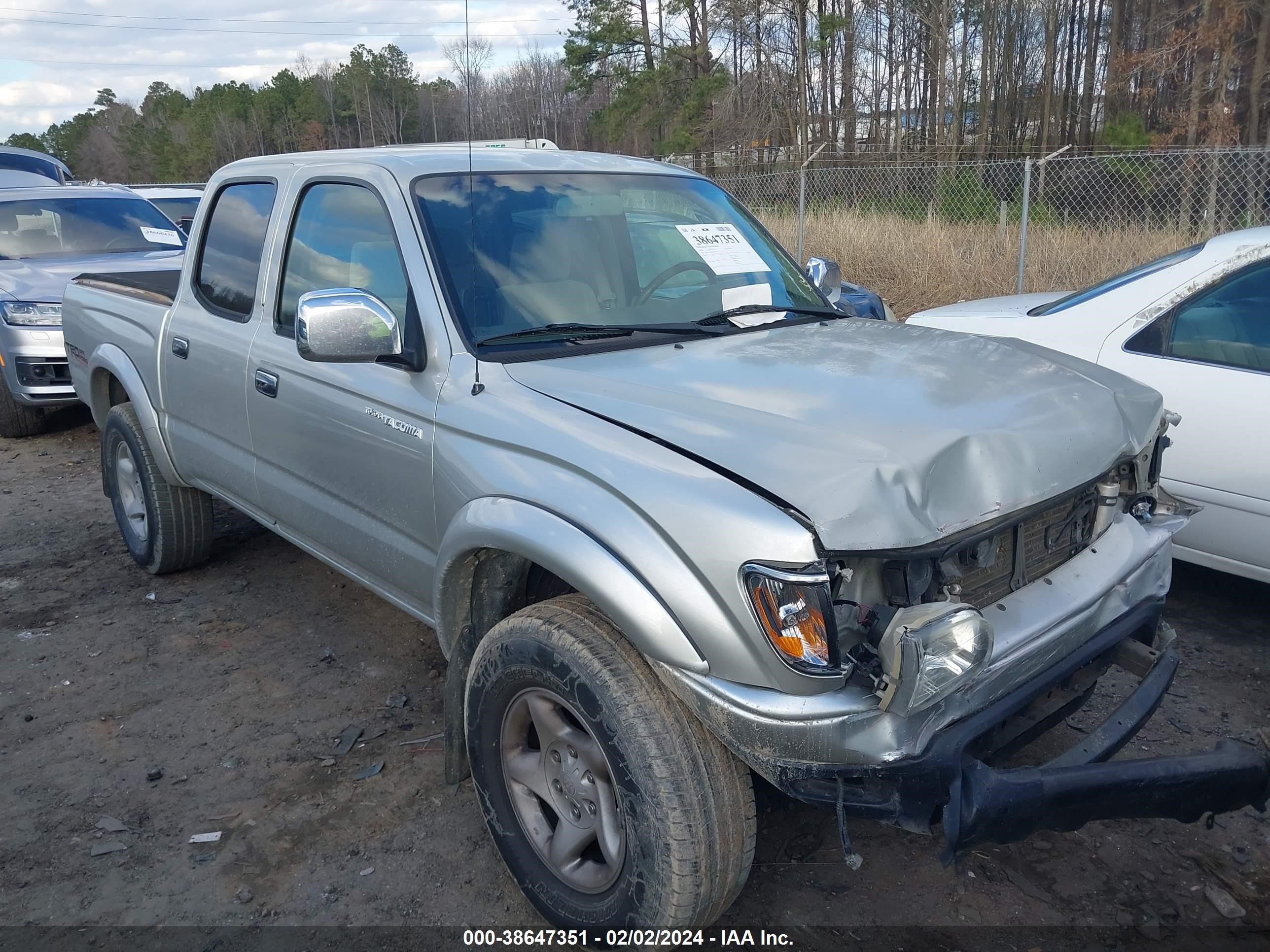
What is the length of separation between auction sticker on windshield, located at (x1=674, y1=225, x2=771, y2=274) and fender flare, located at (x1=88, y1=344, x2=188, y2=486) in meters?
2.65

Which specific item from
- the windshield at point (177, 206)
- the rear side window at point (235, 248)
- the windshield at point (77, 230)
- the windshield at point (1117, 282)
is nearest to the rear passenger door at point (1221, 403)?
the windshield at point (1117, 282)

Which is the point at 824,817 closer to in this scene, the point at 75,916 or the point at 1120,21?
the point at 75,916

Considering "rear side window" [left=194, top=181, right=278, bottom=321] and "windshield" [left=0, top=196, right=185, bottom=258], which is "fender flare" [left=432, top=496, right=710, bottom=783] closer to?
"rear side window" [left=194, top=181, right=278, bottom=321]

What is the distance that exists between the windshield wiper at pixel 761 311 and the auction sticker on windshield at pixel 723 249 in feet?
0.58

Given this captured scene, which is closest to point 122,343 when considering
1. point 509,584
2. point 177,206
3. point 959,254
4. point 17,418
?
point 509,584

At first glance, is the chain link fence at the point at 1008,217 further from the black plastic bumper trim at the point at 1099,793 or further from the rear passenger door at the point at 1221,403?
the black plastic bumper trim at the point at 1099,793

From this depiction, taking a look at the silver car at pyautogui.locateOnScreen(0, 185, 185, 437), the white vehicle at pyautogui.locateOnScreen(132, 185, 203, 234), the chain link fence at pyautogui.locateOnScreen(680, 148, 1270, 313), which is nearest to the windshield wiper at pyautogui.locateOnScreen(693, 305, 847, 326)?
the silver car at pyautogui.locateOnScreen(0, 185, 185, 437)

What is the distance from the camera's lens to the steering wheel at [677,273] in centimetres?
334

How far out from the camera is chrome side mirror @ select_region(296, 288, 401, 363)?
9.07 ft

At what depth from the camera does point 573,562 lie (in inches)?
89.5

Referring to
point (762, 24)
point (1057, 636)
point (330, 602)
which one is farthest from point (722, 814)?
point (762, 24)

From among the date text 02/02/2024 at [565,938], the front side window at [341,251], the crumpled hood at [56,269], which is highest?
the front side window at [341,251]

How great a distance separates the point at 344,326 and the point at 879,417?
148 cm

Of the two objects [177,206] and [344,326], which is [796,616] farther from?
[177,206]
